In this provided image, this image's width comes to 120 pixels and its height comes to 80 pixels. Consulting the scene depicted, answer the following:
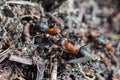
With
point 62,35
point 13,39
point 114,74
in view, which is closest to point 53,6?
point 62,35

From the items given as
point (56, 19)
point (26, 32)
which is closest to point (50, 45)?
point (26, 32)

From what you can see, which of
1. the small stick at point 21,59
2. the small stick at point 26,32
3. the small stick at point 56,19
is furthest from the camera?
the small stick at point 56,19

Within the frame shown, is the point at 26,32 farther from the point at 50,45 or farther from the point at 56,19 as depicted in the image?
the point at 56,19

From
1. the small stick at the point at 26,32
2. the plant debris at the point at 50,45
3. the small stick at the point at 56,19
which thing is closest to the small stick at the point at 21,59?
the plant debris at the point at 50,45

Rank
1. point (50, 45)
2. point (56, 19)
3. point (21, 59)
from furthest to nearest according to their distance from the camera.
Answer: point (56, 19)
point (50, 45)
point (21, 59)

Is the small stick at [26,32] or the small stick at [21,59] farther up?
the small stick at [26,32]

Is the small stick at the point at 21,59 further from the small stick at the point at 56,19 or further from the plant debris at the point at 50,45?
the small stick at the point at 56,19

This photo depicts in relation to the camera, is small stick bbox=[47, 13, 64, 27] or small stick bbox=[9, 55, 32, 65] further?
small stick bbox=[47, 13, 64, 27]

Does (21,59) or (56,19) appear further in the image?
(56,19)

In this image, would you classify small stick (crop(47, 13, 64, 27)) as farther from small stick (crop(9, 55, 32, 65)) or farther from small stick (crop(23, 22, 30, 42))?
small stick (crop(9, 55, 32, 65))

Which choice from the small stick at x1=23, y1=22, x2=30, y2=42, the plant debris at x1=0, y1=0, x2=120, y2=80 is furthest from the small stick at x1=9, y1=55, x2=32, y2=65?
the small stick at x1=23, y1=22, x2=30, y2=42

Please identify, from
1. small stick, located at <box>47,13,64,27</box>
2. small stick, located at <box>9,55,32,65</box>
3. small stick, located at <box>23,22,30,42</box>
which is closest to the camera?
small stick, located at <box>9,55,32,65</box>
